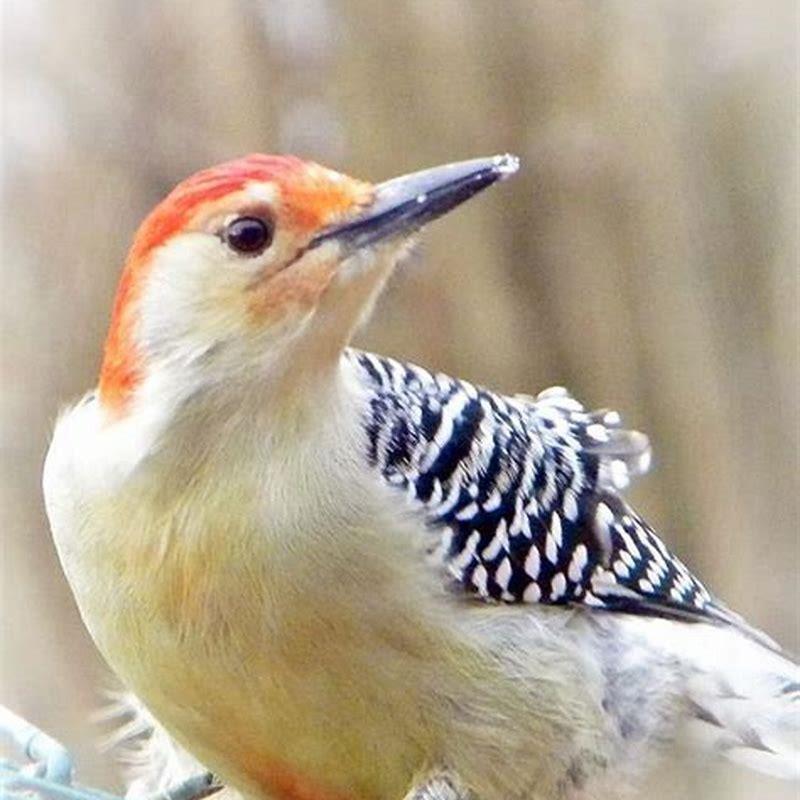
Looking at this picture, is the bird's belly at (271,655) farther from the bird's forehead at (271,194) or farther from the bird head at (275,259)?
the bird's forehead at (271,194)

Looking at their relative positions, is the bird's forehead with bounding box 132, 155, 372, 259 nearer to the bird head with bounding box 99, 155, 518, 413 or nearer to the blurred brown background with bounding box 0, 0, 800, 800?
the bird head with bounding box 99, 155, 518, 413

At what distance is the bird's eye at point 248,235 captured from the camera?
2840mm

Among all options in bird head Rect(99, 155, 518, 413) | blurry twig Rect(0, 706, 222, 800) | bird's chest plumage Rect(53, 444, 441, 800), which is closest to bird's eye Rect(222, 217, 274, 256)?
bird head Rect(99, 155, 518, 413)

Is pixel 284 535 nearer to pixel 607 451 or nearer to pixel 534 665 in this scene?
pixel 534 665

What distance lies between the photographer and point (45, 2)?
4.75 metres

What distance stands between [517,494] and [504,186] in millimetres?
1625

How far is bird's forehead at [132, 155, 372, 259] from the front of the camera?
2.82 meters

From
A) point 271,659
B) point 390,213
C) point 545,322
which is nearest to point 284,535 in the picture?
point 271,659

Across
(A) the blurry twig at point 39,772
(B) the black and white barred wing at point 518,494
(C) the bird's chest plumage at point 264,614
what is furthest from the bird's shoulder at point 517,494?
(A) the blurry twig at point 39,772

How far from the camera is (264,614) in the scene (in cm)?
286

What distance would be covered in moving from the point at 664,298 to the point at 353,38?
932mm

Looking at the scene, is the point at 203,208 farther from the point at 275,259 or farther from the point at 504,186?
the point at 504,186

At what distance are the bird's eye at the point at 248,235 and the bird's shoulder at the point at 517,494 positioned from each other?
356 millimetres

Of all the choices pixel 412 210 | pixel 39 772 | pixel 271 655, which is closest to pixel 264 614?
pixel 271 655
